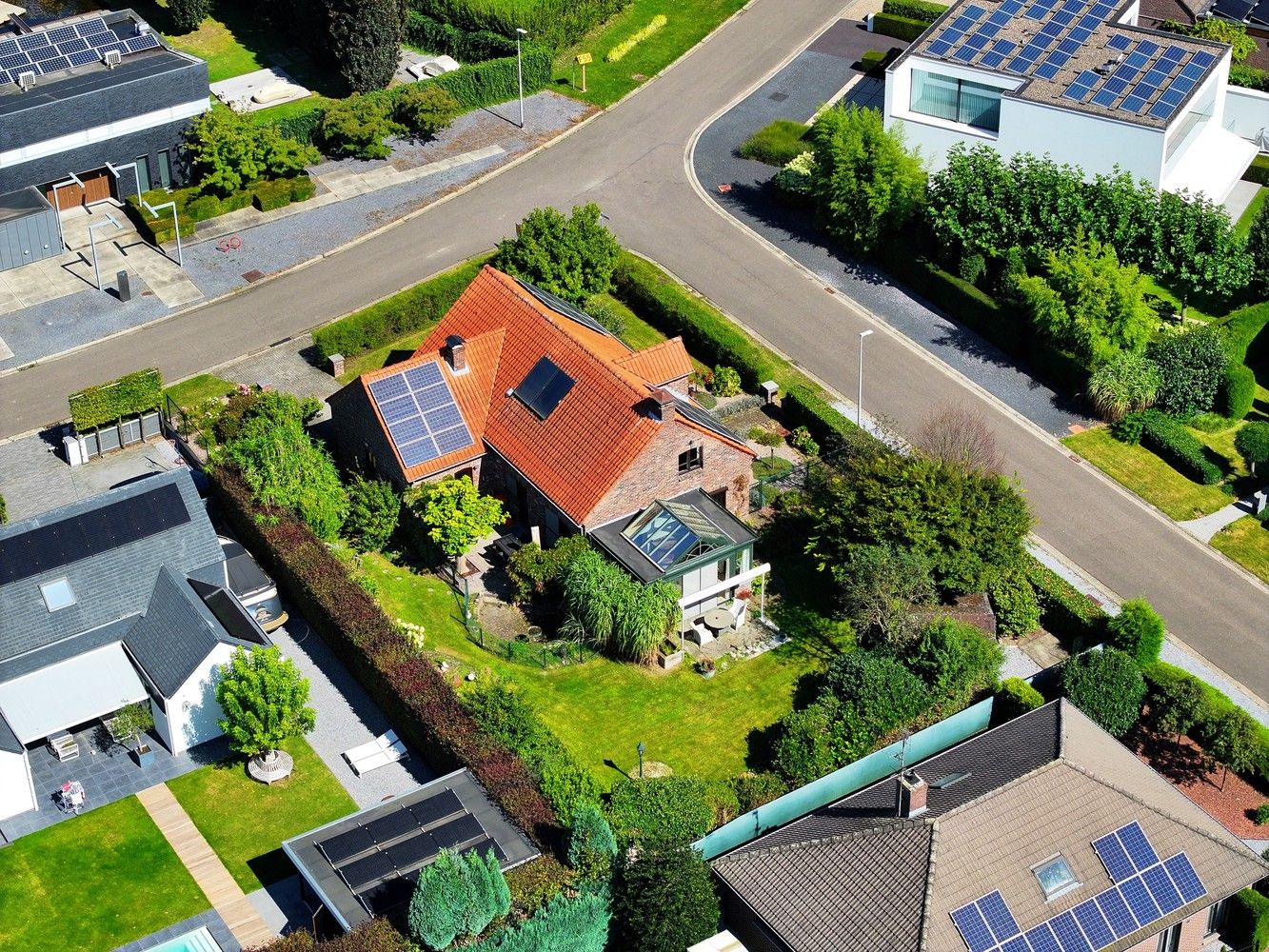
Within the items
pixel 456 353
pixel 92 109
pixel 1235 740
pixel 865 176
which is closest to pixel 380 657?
pixel 456 353

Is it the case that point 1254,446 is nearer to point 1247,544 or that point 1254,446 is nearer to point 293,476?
point 1247,544

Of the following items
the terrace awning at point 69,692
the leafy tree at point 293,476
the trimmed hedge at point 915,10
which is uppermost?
the trimmed hedge at point 915,10

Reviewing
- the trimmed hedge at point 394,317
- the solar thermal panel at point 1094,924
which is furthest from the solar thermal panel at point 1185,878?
the trimmed hedge at point 394,317

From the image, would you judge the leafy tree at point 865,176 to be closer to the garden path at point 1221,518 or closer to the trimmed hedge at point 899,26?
the trimmed hedge at point 899,26

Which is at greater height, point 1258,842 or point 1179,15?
point 1179,15

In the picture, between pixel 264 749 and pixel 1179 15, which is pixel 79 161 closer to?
pixel 264 749

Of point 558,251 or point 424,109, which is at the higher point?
point 424,109

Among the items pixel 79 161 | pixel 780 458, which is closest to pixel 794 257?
pixel 780 458
